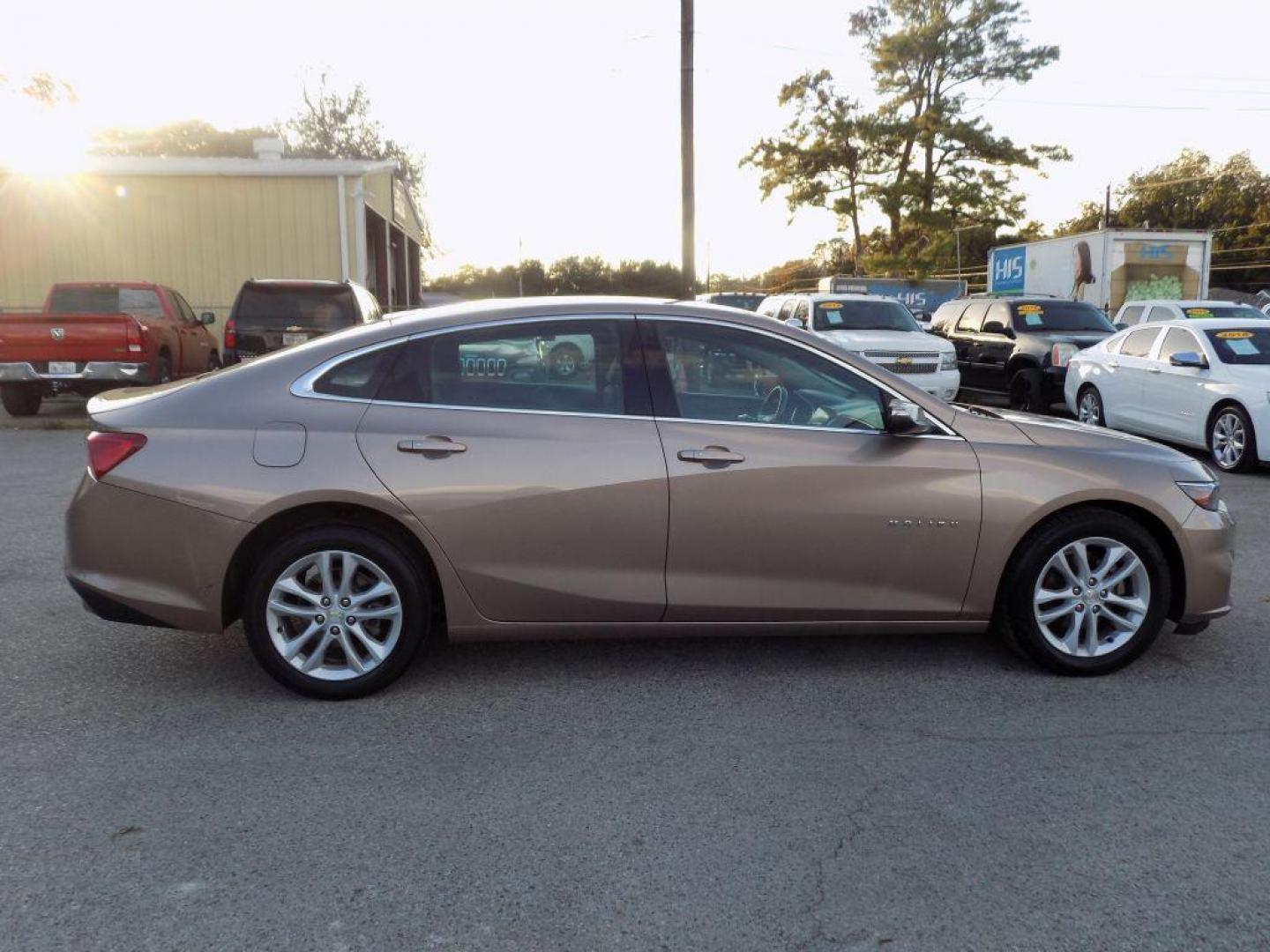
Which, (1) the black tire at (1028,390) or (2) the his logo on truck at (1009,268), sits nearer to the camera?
(1) the black tire at (1028,390)

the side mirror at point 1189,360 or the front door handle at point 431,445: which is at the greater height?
the side mirror at point 1189,360

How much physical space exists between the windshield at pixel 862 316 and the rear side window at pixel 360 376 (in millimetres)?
11766

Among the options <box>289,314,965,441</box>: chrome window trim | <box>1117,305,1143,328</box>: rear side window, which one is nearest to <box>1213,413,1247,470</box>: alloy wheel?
<box>289,314,965,441</box>: chrome window trim

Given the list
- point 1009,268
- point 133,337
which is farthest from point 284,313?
point 1009,268

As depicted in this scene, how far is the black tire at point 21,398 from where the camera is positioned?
46.5 ft

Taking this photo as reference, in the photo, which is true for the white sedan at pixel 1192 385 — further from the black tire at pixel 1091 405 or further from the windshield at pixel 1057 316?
the windshield at pixel 1057 316

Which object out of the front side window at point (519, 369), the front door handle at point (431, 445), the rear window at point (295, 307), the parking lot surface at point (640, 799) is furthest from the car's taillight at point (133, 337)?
the front door handle at point (431, 445)

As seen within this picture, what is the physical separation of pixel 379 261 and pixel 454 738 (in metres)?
26.6

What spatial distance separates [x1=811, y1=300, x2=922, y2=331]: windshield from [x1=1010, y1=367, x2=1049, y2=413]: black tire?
154cm

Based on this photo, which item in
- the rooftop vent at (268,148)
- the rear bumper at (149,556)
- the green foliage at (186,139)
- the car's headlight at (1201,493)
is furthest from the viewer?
the green foliage at (186,139)

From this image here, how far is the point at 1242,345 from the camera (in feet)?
35.4

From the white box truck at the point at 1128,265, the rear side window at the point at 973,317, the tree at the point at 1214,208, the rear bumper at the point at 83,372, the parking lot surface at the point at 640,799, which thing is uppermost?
the tree at the point at 1214,208

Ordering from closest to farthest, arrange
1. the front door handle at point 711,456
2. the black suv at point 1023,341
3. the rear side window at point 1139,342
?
1. the front door handle at point 711,456
2. the rear side window at point 1139,342
3. the black suv at point 1023,341

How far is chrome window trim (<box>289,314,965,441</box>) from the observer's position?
428 cm
